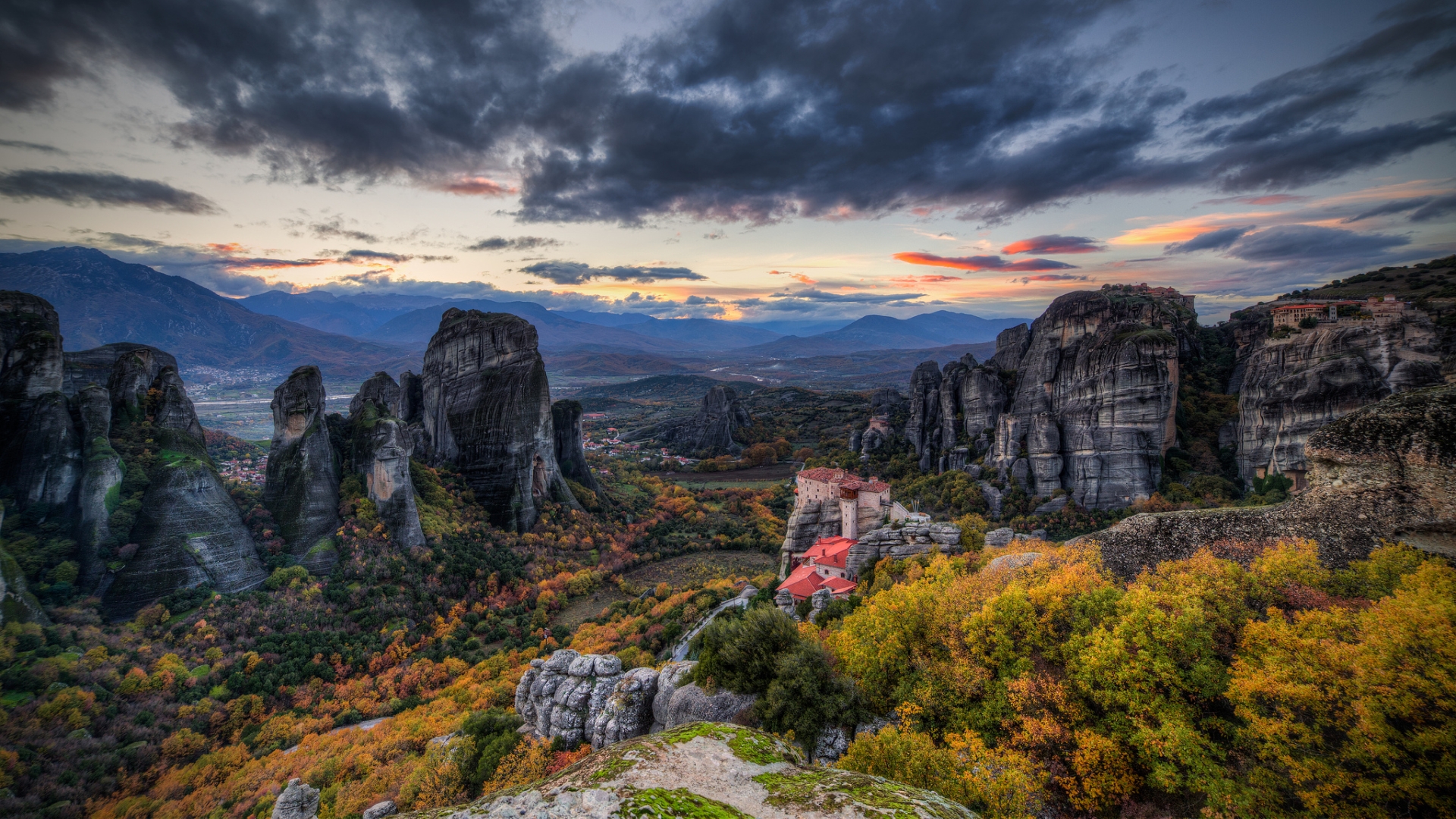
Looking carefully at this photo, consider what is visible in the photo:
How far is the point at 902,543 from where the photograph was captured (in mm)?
31078

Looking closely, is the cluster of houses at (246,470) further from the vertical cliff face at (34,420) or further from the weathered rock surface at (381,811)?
the weathered rock surface at (381,811)

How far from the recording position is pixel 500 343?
59156 mm

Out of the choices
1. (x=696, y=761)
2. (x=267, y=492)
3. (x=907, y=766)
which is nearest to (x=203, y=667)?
(x=267, y=492)

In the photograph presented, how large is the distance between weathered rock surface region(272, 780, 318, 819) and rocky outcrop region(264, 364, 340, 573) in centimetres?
2247

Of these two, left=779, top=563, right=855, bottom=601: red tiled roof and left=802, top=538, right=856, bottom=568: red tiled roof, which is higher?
left=802, top=538, right=856, bottom=568: red tiled roof

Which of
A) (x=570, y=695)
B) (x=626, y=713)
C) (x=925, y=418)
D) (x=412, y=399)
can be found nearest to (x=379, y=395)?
(x=412, y=399)

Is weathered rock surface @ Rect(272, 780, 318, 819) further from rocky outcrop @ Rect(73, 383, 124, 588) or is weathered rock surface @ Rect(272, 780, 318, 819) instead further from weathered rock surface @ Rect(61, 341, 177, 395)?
weathered rock surface @ Rect(61, 341, 177, 395)

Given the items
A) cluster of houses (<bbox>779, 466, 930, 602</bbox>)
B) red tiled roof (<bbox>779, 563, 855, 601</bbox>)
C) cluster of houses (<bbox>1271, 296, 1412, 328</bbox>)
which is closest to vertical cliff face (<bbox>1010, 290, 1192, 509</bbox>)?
cluster of houses (<bbox>1271, 296, 1412, 328</bbox>)

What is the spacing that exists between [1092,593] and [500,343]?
60884 millimetres

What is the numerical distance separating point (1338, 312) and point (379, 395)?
100327 millimetres

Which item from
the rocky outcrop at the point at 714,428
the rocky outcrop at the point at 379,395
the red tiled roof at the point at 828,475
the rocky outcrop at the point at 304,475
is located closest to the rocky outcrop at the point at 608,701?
the red tiled roof at the point at 828,475

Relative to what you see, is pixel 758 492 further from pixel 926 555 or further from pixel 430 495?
pixel 926 555

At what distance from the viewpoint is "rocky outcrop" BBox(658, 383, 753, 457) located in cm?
12225

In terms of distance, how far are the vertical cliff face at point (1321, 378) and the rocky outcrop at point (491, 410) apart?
6950cm
